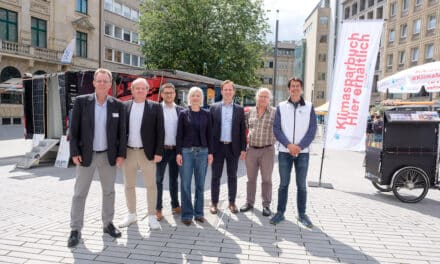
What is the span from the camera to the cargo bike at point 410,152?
253 inches

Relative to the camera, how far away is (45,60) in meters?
28.6

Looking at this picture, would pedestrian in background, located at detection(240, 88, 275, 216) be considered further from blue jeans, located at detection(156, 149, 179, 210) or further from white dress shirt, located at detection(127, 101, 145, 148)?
white dress shirt, located at detection(127, 101, 145, 148)

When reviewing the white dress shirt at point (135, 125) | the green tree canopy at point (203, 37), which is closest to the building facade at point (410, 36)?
the green tree canopy at point (203, 37)

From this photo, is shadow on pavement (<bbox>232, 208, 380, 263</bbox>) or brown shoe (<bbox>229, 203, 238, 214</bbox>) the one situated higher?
brown shoe (<bbox>229, 203, 238, 214</bbox>)

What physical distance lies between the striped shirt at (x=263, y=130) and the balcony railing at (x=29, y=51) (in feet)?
86.3

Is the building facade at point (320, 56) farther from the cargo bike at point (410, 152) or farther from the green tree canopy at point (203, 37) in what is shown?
the cargo bike at point (410, 152)

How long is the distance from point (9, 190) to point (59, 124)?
409cm

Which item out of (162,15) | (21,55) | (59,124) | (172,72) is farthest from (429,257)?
(21,55)

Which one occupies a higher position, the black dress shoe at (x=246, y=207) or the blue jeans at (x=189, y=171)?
the blue jeans at (x=189, y=171)

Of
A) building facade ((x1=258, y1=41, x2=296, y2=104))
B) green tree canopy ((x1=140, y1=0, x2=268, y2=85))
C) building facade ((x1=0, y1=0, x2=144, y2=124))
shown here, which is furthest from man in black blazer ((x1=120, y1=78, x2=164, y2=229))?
building facade ((x1=258, y1=41, x2=296, y2=104))

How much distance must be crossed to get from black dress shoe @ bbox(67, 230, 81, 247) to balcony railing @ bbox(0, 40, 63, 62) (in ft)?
86.2

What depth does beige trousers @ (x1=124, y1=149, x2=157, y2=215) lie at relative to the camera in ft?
14.9

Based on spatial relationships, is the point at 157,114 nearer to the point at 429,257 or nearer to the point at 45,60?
the point at 429,257

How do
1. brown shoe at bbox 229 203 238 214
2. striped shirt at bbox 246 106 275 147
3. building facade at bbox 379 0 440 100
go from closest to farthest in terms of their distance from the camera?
1. striped shirt at bbox 246 106 275 147
2. brown shoe at bbox 229 203 238 214
3. building facade at bbox 379 0 440 100
